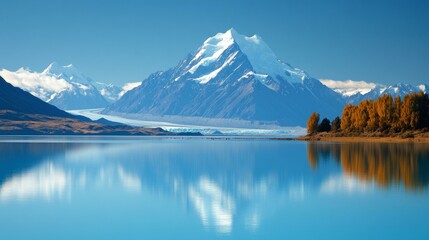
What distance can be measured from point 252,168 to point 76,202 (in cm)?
2524

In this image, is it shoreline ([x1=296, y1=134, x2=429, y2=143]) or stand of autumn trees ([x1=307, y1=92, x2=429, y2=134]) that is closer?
shoreline ([x1=296, y1=134, x2=429, y2=143])

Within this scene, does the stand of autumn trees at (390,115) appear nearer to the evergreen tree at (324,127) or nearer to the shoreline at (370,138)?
the shoreline at (370,138)

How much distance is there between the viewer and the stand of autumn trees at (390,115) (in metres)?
112

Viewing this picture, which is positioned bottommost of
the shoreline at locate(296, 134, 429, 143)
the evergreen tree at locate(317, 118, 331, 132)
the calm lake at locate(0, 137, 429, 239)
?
the calm lake at locate(0, 137, 429, 239)

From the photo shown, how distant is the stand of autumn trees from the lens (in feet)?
366

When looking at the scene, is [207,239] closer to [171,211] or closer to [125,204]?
[171,211]

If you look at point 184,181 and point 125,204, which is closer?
point 125,204

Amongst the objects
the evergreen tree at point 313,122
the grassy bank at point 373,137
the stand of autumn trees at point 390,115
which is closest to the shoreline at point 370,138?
the grassy bank at point 373,137

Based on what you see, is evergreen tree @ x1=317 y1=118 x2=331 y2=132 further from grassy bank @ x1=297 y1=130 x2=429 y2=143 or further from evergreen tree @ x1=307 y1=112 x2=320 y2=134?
grassy bank @ x1=297 y1=130 x2=429 y2=143

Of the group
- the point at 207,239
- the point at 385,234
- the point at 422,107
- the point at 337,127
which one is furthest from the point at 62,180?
the point at 337,127

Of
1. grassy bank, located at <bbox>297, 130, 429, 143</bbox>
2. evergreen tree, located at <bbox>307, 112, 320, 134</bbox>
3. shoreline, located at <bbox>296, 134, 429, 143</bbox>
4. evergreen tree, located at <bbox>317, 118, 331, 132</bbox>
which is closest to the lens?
shoreline, located at <bbox>296, 134, 429, 143</bbox>

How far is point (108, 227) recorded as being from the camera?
23641 mm

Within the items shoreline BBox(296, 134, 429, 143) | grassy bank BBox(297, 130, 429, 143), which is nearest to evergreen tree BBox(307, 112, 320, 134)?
shoreline BBox(296, 134, 429, 143)

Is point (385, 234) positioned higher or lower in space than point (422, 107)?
lower
